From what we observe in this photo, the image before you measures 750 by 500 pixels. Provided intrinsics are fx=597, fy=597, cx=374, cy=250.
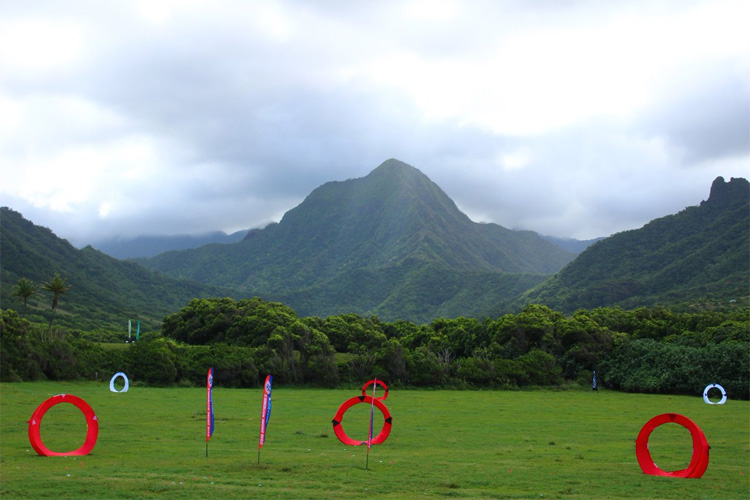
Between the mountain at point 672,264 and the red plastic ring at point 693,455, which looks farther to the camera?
the mountain at point 672,264

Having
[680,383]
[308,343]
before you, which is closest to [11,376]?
[308,343]

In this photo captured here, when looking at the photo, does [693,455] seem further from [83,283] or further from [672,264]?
[83,283]

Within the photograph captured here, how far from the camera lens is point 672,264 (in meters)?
104

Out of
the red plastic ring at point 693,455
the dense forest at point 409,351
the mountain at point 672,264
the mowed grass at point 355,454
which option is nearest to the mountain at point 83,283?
the dense forest at point 409,351

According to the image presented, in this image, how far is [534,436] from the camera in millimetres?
20516

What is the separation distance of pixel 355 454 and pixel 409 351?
3421 cm

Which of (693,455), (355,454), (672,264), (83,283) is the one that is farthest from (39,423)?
(672,264)

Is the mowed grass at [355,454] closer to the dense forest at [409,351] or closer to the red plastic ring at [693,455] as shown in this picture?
the red plastic ring at [693,455]

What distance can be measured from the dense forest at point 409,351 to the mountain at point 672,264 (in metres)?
30.8

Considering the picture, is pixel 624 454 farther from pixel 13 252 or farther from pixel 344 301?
pixel 344 301

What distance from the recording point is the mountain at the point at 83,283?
8350 cm

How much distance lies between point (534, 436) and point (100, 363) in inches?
1259

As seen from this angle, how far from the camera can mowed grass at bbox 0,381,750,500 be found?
37.1 ft

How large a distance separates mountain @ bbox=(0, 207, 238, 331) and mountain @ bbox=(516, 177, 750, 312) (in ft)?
225
